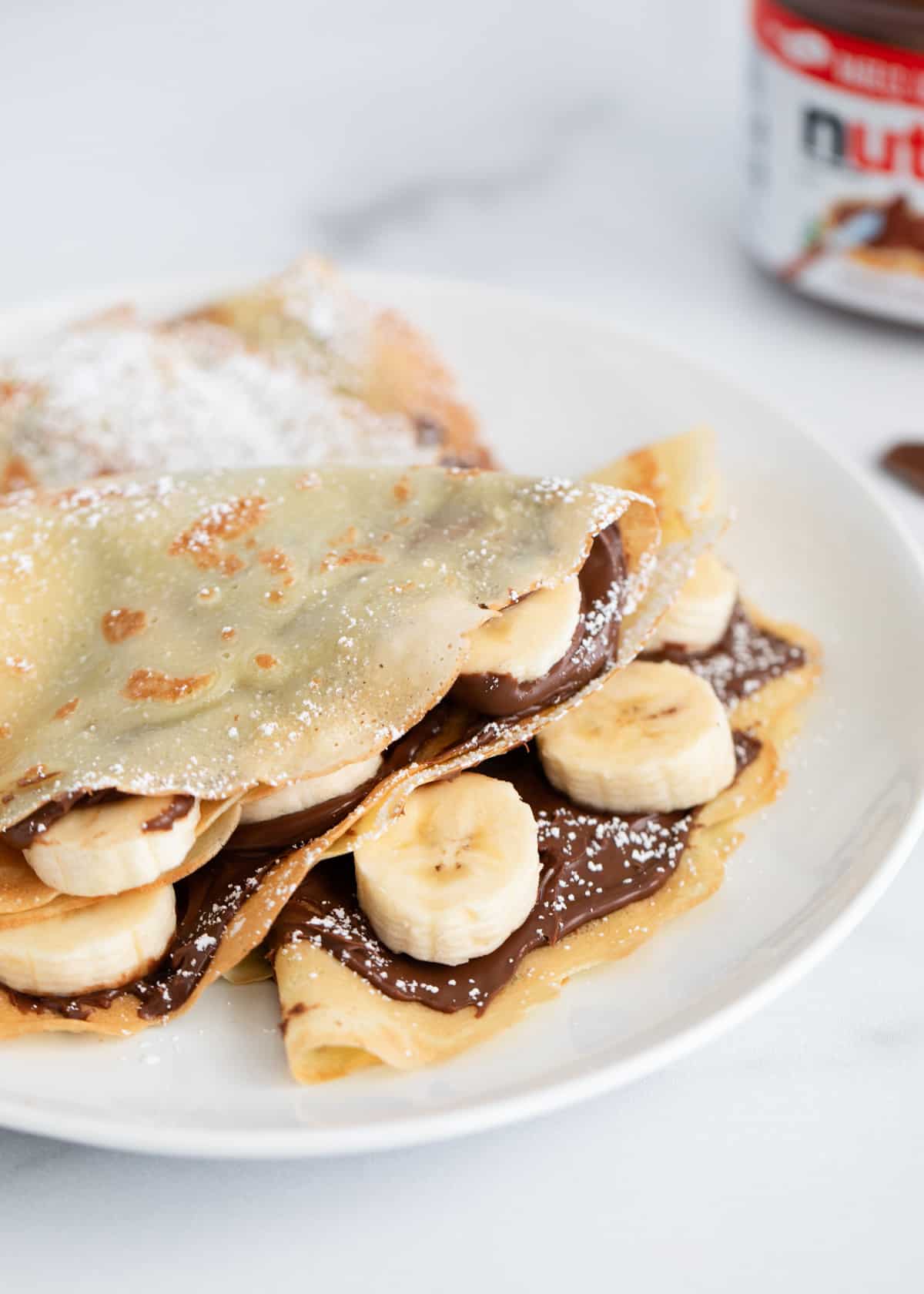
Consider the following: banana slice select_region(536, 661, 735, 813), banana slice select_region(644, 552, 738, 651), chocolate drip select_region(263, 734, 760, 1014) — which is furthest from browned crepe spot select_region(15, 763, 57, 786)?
banana slice select_region(644, 552, 738, 651)

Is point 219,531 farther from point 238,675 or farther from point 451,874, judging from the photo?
point 451,874

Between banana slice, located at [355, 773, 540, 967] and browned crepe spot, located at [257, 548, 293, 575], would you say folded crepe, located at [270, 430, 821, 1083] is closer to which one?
banana slice, located at [355, 773, 540, 967]

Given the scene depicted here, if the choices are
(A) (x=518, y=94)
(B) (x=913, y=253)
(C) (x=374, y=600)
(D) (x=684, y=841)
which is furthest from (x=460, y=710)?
(A) (x=518, y=94)

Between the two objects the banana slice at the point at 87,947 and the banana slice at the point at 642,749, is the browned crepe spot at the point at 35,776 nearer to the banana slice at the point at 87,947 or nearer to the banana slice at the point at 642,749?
the banana slice at the point at 87,947

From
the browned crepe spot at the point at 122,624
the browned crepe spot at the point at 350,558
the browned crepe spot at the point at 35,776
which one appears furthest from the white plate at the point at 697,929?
the browned crepe spot at the point at 350,558

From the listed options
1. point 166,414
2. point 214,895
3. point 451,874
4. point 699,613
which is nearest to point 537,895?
point 451,874

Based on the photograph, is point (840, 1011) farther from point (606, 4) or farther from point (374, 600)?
point (606, 4)
